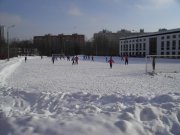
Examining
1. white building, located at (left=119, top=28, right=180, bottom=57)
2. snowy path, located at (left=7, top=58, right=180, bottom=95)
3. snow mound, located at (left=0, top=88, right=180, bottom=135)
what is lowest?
snowy path, located at (left=7, top=58, right=180, bottom=95)

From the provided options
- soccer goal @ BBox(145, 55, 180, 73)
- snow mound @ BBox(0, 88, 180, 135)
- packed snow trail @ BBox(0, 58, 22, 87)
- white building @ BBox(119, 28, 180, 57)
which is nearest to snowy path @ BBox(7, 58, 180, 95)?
packed snow trail @ BBox(0, 58, 22, 87)

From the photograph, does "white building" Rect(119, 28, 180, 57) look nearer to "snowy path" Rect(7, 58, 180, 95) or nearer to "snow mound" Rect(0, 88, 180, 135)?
"snowy path" Rect(7, 58, 180, 95)

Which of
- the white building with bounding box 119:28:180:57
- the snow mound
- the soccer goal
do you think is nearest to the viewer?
the snow mound

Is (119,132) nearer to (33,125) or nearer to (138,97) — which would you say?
(33,125)

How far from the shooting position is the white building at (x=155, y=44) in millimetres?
77688

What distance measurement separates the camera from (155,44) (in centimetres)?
8931

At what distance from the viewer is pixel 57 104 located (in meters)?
9.35

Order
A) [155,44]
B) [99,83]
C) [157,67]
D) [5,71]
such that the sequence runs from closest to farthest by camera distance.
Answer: [99,83]
[5,71]
[157,67]
[155,44]

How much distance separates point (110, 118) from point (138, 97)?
3936 mm

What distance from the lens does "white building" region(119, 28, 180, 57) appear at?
255ft

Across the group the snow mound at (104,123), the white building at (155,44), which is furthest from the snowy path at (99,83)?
the white building at (155,44)

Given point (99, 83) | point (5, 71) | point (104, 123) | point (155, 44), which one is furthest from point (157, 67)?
point (155, 44)

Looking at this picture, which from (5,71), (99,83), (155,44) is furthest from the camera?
(155,44)

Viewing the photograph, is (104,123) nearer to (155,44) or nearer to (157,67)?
(157,67)
